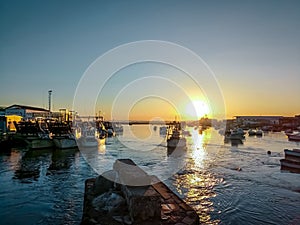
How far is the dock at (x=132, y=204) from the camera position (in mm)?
6664

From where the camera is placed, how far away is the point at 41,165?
21.5 m

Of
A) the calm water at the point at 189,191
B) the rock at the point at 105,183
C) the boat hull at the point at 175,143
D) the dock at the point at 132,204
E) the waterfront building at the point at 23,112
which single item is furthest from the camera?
the waterfront building at the point at 23,112

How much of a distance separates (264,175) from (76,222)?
50.3 feet

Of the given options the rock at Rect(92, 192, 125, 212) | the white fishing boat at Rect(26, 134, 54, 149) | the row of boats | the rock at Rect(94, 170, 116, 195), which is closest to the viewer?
the rock at Rect(92, 192, 125, 212)

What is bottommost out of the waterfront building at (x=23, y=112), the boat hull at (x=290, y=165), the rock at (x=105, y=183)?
the boat hull at (x=290, y=165)

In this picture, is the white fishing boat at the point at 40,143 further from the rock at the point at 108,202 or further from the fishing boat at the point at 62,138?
the rock at the point at 108,202

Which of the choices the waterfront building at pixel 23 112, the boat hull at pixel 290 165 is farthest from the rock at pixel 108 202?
the waterfront building at pixel 23 112

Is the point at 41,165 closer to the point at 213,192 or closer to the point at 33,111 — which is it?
the point at 213,192

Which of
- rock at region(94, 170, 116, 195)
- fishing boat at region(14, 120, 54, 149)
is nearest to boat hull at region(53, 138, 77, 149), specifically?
fishing boat at region(14, 120, 54, 149)

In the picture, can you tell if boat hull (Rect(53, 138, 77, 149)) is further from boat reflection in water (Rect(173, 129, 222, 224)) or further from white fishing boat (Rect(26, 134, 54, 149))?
boat reflection in water (Rect(173, 129, 222, 224))

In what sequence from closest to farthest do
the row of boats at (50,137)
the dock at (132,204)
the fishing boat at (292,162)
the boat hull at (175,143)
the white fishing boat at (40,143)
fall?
the dock at (132,204)
the fishing boat at (292,162)
the white fishing boat at (40,143)
the row of boats at (50,137)
the boat hull at (175,143)

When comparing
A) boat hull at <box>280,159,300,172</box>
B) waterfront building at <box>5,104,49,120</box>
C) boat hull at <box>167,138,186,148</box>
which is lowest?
boat hull at <box>280,159,300,172</box>

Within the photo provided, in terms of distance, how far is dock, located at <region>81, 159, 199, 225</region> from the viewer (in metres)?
6.66

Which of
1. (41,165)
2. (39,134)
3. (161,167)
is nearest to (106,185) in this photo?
(161,167)
